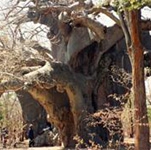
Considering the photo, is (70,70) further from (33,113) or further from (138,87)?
(138,87)

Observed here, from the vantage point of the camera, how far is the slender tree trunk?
1018 cm

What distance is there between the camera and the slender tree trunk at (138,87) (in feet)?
33.4

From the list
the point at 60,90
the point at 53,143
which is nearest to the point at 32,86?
the point at 60,90

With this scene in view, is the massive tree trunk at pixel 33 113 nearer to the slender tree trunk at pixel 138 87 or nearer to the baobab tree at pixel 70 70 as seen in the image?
the baobab tree at pixel 70 70

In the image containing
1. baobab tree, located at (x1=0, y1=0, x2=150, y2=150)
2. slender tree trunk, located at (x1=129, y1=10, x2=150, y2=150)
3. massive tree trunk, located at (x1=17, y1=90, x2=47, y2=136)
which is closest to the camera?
slender tree trunk, located at (x1=129, y1=10, x2=150, y2=150)

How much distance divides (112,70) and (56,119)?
288cm

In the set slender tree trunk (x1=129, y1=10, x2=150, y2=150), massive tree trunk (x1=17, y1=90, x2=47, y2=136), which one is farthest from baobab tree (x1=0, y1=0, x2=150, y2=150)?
slender tree trunk (x1=129, y1=10, x2=150, y2=150)

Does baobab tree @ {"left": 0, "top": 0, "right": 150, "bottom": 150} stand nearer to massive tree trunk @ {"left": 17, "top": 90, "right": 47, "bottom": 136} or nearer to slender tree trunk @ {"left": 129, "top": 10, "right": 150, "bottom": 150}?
massive tree trunk @ {"left": 17, "top": 90, "right": 47, "bottom": 136}

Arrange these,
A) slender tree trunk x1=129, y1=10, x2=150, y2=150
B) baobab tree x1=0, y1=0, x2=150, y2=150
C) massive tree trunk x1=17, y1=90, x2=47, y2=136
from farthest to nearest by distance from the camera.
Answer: massive tree trunk x1=17, y1=90, x2=47, y2=136
baobab tree x1=0, y1=0, x2=150, y2=150
slender tree trunk x1=129, y1=10, x2=150, y2=150

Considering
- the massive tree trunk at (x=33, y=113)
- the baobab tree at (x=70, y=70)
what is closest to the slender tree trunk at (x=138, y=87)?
the baobab tree at (x=70, y=70)

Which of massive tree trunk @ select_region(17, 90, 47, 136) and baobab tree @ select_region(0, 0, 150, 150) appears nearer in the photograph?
baobab tree @ select_region(0, 0, 150, 150)

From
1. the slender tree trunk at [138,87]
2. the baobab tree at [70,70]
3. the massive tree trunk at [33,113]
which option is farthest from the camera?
the massive tree trunk at [33,113]

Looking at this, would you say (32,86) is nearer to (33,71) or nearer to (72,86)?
(33,71)

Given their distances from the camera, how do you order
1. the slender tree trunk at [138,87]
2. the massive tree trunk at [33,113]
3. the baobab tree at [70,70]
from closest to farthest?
the slender tree trunk at [138,87] < the baobab tree at [70,70] < the massive tree trunk at [33,113]
